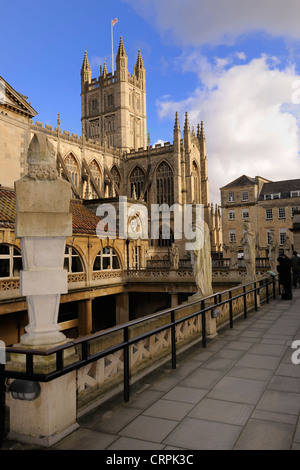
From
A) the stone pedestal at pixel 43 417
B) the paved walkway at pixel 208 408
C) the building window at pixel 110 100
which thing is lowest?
the paved walkway at pixel 208 408

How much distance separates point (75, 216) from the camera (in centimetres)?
2564

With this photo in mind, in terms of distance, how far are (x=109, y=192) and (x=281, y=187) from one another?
78.9 ft

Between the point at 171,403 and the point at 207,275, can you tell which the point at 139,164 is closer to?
the point at 207,275

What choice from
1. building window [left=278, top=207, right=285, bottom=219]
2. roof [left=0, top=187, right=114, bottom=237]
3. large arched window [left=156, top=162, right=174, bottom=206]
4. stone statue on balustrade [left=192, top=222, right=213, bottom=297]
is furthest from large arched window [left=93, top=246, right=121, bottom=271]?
building window [left=278, top=207, right=285, bottom=219]

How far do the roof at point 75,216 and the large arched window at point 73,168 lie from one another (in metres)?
14.5

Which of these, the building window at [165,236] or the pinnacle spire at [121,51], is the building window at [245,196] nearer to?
the building window at [165,236]

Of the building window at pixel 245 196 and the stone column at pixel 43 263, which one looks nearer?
the stone column at pixel 43 263

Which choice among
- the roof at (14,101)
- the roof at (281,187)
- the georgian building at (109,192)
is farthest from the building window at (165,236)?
the roof at (14,101)

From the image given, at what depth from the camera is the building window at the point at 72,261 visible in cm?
2209

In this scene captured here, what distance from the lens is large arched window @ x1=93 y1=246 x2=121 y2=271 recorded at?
25.3 m

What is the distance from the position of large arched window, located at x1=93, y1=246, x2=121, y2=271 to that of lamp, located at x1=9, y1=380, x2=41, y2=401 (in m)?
21.7

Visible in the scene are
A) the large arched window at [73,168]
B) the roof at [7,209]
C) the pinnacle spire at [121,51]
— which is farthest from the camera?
the pinnacle spire at [121,51]

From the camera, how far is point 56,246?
399 cm
